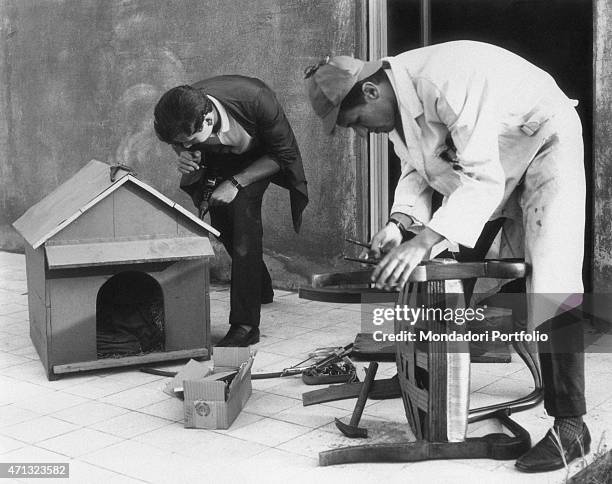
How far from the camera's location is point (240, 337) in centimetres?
510

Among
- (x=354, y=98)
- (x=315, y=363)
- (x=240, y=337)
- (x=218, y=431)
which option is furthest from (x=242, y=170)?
(x=354, y=98)

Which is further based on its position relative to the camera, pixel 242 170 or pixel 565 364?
pixel 242 170

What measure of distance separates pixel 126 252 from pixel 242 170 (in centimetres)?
100

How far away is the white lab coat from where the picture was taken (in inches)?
116

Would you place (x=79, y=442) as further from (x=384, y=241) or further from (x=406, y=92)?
(x=406, y=92)

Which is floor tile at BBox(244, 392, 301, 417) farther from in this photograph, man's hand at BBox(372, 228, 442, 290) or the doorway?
the doorway

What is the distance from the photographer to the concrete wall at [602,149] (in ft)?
16.7

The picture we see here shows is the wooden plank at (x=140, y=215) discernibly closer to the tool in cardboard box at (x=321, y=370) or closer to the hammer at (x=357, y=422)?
the tool in cardboard box at (x=321, y=370)

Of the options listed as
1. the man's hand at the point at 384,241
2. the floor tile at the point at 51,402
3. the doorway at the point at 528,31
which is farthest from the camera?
the doorway at the point at 528,31

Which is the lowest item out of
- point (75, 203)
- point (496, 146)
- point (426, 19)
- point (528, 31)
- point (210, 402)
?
point (210, 402)

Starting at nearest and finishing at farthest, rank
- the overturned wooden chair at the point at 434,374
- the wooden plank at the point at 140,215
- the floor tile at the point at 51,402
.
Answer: the overturned wooden chair at the point at 434,374 → the floor tile at the point at 51,402 → the wooden plank at the point at 140,215

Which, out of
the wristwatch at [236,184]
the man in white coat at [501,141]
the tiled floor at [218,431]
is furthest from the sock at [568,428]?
the wristwatch at [236,184]

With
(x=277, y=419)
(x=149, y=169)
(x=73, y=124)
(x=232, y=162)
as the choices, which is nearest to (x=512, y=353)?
(x=277, y=419)

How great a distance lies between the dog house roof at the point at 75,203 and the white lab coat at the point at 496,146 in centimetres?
161
